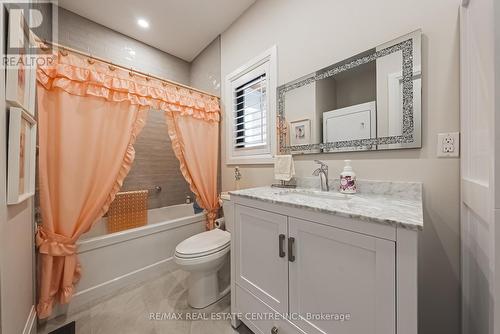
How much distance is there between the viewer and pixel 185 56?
2.79 meters

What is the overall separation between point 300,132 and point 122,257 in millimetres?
1880

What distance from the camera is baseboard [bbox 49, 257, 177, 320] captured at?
55.8 inches

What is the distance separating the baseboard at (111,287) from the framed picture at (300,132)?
68.6 inches

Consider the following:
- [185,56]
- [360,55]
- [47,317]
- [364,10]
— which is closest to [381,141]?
[360,55]

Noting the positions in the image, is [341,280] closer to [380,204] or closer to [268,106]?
[380,204]

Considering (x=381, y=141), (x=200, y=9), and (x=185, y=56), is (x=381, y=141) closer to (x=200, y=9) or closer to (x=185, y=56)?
(x=200, y=9)

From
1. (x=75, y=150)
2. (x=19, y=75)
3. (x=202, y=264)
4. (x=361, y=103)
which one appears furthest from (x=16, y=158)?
(x=361, y=103)

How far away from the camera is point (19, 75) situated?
2.96ft

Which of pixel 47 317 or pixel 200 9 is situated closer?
pixel 47 317

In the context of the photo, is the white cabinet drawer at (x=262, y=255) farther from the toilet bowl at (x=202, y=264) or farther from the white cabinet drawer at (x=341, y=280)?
the toilet bowl at (x=202, y=264)

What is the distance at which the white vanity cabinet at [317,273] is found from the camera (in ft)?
2.08

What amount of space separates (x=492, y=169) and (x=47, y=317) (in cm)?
242

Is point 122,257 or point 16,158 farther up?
point 16,158

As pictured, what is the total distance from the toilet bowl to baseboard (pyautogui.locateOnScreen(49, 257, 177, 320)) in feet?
2.01
